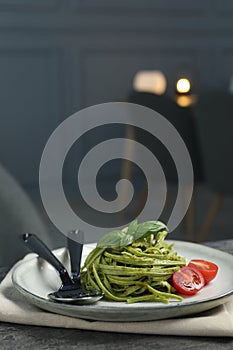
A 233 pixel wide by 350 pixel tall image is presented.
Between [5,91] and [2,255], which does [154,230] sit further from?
[5,91]

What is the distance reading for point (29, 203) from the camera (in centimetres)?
137

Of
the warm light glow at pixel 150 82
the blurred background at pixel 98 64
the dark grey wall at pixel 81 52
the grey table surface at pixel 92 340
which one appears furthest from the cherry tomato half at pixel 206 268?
the warm light glow at pixel 150 82

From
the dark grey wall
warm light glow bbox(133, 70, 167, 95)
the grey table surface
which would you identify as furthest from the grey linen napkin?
warm light glow bbox(133, 70, 167, 95)

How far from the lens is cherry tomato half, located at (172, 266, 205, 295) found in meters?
0.81

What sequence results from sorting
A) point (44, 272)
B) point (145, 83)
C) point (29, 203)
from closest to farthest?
point (44, 272) < point (29, 203) < point (145, 83)

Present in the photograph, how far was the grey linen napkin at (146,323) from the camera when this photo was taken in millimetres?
752

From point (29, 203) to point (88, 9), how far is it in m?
3.48

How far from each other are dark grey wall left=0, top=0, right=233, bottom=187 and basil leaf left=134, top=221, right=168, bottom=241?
3.69 m

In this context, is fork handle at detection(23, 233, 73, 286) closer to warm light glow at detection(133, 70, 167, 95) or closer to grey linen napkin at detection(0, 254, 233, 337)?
grey linen napkin at detection(0, 254, 233, 337)

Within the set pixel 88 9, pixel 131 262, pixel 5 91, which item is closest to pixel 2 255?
pixel 131 262

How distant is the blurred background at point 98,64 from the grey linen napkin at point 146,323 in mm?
3070

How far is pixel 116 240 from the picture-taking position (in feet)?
2.76

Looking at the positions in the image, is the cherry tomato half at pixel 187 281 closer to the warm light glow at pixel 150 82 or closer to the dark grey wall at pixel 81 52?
the dark grey wall at pixel 81 52

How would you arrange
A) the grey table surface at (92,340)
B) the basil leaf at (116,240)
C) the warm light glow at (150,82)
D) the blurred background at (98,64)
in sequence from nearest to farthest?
the grey table surface at (92,340), the basil leaf at (116,240), the blurred background at (98,64), the warm light glow at (150,82)
